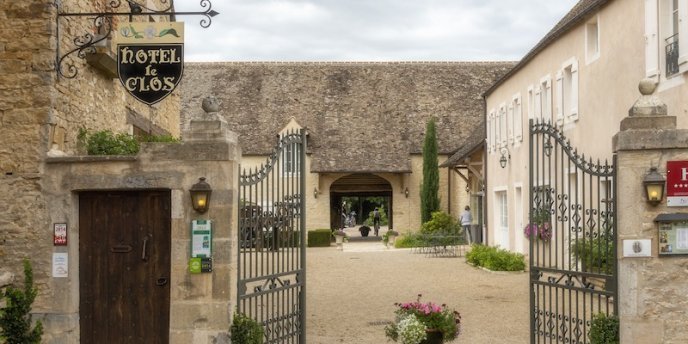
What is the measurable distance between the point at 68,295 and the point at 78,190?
1070 millimetres

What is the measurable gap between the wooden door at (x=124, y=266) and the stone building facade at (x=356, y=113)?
2246 centimetres

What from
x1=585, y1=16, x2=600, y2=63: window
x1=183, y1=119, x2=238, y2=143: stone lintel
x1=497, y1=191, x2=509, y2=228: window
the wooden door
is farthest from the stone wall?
x1=497, y1=191, x2=509, y2=228: window

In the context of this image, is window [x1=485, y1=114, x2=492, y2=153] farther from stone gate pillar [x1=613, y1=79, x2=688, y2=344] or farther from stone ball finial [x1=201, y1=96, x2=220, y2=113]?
stone ball finial [x1=201, y1=96, x2=220, y2=113]

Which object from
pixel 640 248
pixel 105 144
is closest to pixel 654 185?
pixel 640 248

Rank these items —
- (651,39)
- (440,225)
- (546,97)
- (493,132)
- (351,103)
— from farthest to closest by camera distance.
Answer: (351,103), (440,225), (493,132), (546,97), (651,39)

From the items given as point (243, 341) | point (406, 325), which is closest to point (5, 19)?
point (243, 341)

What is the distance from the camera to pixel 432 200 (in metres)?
29.8

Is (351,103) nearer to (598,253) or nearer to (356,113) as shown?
(356,113)

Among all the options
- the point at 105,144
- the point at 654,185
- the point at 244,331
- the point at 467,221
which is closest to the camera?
the point at 654,185

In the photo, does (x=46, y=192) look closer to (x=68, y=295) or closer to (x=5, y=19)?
(x=68, y=295)

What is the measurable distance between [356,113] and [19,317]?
26347 millimetres

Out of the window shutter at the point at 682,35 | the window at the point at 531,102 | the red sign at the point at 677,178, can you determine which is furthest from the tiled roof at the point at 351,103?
the red sign at the point at 677,178

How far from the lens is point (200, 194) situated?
7.37m

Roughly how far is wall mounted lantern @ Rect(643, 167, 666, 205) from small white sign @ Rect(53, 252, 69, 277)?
576 centimetres
